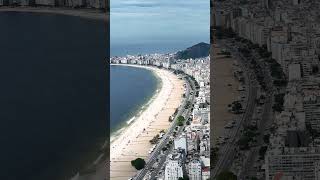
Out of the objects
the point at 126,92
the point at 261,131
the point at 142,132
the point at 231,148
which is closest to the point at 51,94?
the point at 126,92

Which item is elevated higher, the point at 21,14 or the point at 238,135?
the point at 21,14

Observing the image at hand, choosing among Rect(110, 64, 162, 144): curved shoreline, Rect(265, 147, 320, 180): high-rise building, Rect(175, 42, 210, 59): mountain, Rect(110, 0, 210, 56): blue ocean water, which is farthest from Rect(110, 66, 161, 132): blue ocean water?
Rect(265, 147, 320, 180): high-rise building

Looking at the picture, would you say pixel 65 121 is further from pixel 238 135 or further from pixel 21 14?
pixel 238 135

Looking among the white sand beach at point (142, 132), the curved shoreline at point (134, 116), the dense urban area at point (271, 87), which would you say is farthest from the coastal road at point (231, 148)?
the curved shoreline at point (134, 116)

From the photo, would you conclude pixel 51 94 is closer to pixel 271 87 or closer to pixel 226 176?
pixel 226 176

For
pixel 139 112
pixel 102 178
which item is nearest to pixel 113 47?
pixel 139 112

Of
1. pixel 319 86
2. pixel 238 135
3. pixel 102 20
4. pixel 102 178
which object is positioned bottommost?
pixel 102 178

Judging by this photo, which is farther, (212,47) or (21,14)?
(212,47)

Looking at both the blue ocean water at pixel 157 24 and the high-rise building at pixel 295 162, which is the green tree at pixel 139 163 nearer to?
the blue ocean water at pixel 157 24
